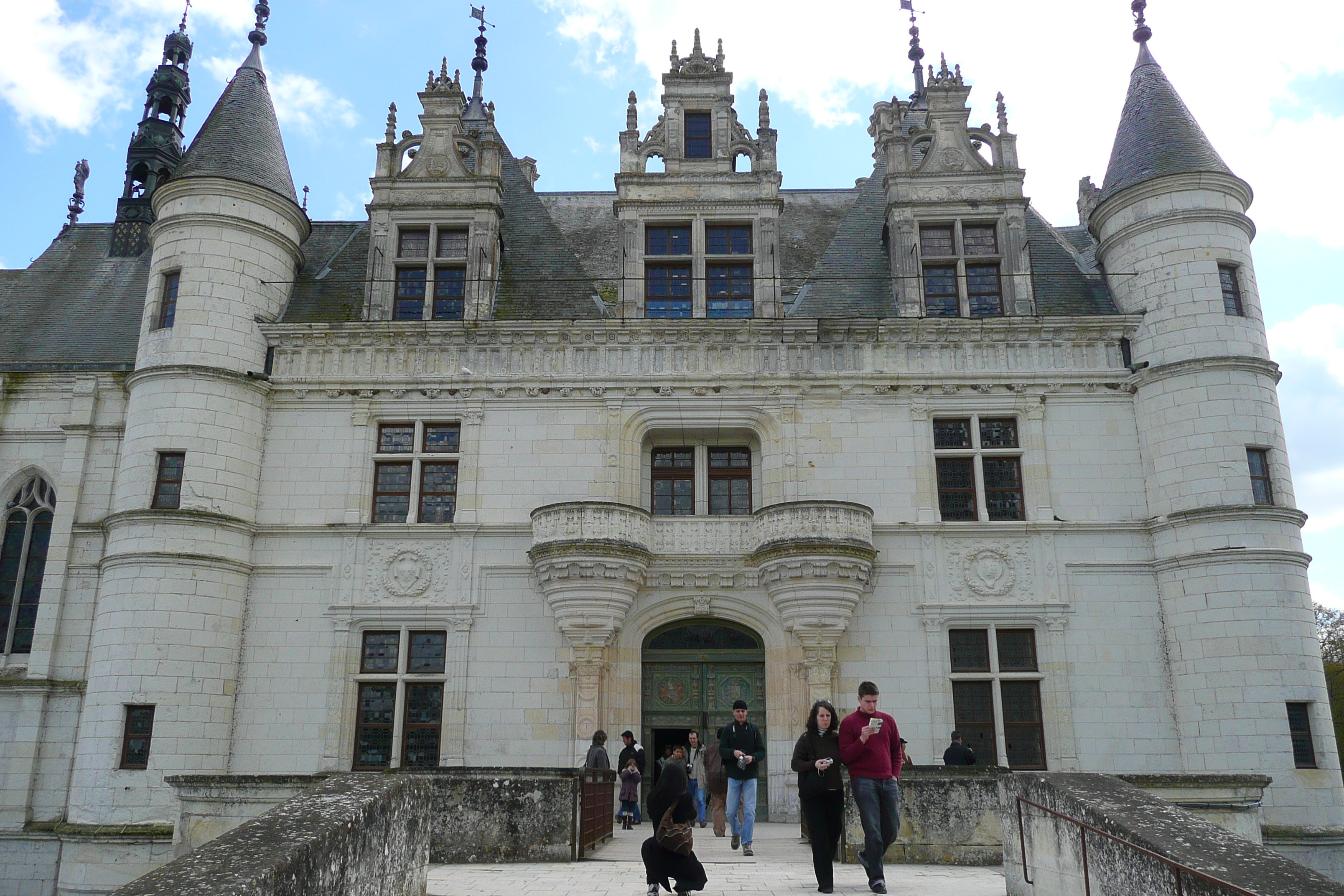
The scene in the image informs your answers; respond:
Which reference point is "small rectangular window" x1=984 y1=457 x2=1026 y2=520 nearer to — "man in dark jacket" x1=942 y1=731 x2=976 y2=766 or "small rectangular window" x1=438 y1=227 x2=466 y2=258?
"man in dark jacket" x1=942 y1=731 x2=976 y2=766

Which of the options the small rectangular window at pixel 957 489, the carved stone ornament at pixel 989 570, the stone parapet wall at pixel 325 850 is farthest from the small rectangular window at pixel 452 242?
the stone parapet wall at pixel 325 850

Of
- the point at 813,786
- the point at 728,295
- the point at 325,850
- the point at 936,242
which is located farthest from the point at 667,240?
the point at 325,850

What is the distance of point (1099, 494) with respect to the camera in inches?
781

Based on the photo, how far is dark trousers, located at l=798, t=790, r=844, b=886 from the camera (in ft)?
29.1

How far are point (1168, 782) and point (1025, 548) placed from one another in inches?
328

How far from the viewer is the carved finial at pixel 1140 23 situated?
938 inches

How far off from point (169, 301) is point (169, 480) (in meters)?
3.93

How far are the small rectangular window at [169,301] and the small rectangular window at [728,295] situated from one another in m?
10.6

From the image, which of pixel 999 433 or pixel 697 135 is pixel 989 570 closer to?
pixel 999 433

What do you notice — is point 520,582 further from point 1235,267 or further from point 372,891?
point 1235,267

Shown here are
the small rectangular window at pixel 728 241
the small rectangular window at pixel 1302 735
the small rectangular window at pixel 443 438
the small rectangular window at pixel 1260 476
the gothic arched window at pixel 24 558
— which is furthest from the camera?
the small rectangular window at pixel 728 241

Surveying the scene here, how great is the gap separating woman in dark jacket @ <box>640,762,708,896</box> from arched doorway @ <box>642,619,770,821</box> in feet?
36.2

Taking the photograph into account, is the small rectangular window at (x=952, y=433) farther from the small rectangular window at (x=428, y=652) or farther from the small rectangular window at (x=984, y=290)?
the small rectangular window at (x=428, y=652)

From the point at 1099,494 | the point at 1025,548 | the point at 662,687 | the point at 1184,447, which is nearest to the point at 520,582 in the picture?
the point at 662,687
